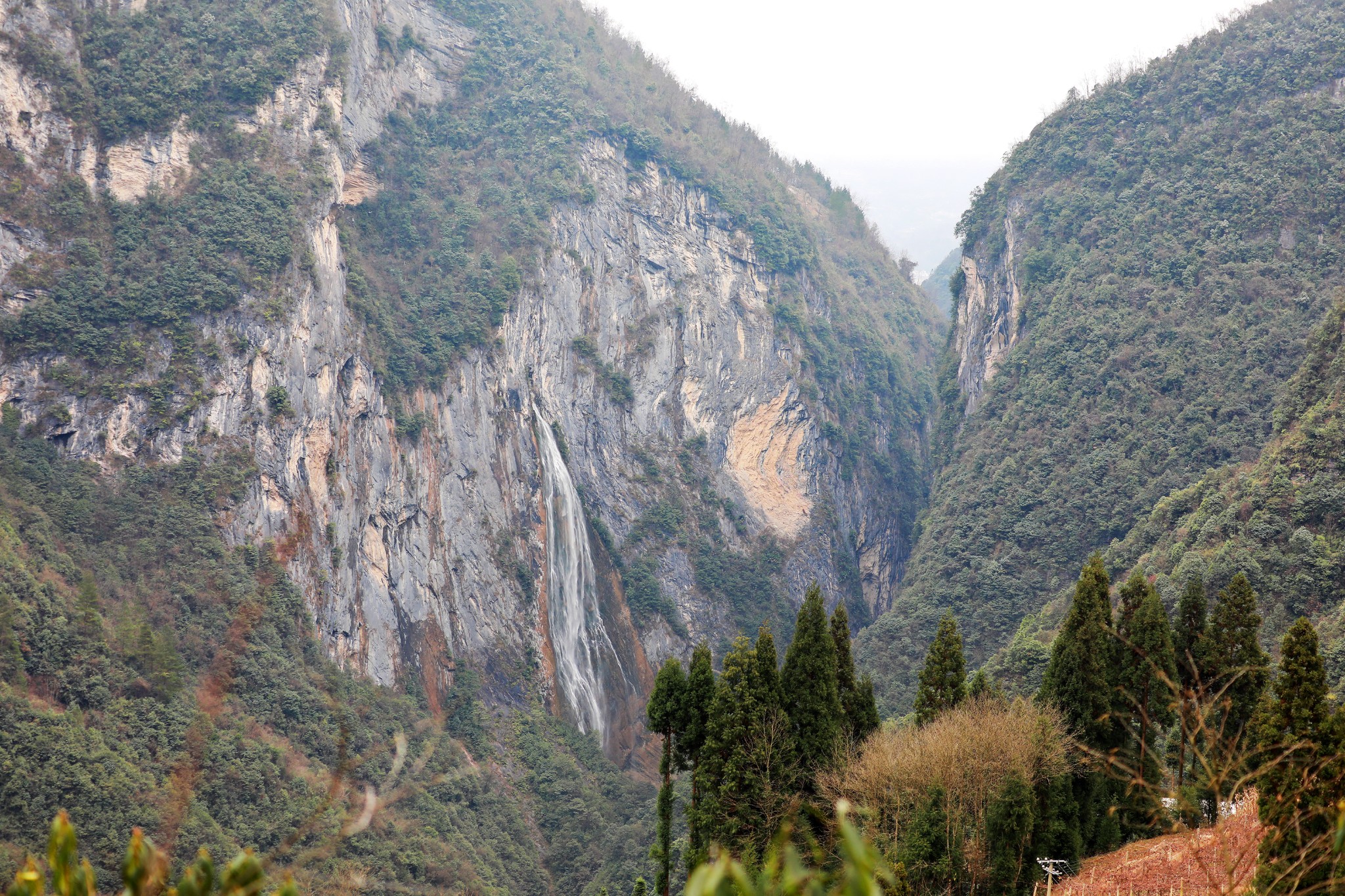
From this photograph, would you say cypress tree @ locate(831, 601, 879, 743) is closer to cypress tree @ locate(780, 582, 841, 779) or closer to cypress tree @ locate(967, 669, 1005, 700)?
cypress tree @ locate(780, 582, 841, 779)

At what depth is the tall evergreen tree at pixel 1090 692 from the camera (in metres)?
22.9

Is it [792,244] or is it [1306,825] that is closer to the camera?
[1306,825]

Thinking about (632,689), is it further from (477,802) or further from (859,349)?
(859,349)

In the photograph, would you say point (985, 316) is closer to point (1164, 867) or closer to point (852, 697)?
point (852, 697)

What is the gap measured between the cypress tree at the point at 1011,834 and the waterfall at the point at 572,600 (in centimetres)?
3632

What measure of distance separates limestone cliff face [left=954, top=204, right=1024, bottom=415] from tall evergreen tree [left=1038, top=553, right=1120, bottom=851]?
144 ft

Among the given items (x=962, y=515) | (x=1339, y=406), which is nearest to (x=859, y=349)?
(x=962, y=515)

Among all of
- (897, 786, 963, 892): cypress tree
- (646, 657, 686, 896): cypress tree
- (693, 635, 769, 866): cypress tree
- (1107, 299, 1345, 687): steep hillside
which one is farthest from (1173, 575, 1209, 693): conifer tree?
(646, 657, 686, 896): cypress tree

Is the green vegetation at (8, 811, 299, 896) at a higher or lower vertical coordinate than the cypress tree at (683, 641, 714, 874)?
higher

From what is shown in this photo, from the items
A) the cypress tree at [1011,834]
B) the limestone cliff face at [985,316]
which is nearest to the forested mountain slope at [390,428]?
the limestone cliff face at [985,316]

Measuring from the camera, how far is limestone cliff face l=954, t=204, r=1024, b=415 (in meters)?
67.2

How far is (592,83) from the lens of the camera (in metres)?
76.5

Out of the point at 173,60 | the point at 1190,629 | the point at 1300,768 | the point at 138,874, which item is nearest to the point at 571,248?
the point at 173,60

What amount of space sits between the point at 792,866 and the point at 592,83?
78.8 m
